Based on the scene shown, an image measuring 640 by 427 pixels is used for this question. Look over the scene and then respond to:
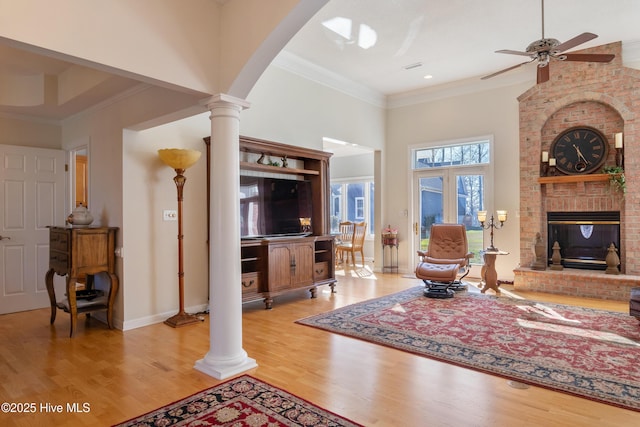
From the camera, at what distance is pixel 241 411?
2.34 metres

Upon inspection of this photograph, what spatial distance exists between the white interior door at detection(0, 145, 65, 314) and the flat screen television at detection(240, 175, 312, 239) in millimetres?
2592

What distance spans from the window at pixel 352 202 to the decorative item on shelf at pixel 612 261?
5.08 meters

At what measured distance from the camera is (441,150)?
7293mm

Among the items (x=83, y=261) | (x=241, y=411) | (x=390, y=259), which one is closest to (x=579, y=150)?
(x=390, y=259)

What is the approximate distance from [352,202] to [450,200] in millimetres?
A: 3335

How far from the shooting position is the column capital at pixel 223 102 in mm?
2900

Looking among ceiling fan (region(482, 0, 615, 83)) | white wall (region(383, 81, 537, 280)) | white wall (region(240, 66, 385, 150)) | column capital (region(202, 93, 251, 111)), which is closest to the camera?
column capital (region(202, 93, 251, 111))

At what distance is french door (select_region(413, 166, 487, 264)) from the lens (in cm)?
684

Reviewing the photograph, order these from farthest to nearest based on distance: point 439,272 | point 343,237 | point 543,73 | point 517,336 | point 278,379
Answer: point 343,237 → point 439,272 → point 543,73 → point 517,336 → point 278,379

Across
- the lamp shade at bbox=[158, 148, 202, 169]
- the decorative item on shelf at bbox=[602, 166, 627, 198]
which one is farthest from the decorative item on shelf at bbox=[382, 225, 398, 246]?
the lamp shade at bbox=[158, 148, 202, 169]

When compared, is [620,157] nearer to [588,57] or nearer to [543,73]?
[588,57]

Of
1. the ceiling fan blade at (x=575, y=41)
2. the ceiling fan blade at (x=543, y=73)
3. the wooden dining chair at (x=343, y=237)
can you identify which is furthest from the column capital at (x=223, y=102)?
the wooden dining chair at (x=343, y=237)

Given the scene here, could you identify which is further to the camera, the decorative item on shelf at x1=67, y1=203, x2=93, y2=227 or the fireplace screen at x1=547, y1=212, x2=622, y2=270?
the fireplace screen at x1=547, y1=212, x2=622, y2=270

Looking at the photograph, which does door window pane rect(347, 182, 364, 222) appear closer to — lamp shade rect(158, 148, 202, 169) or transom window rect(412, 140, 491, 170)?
transom window rect(412, 140, 491, 170)
